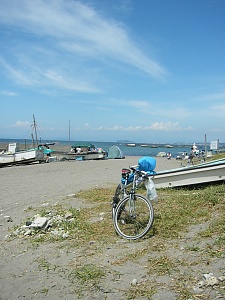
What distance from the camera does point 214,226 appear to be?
498 cm

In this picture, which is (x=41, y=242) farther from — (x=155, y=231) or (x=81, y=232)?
(x=155, y=231)

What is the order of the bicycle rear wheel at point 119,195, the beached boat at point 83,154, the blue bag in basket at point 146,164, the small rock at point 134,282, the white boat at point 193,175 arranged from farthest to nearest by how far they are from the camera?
the beached boat at point 83,154, the blue bag in basket at point 146,164, the white boat at point 193,175, the bicycle rear wheel at point 119,195, the small rock at point 134,282

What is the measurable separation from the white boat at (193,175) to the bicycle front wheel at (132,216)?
134 inches

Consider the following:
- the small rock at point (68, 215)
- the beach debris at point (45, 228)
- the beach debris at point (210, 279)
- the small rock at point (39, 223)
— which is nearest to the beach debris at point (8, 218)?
the beach debris at point (45, 228)

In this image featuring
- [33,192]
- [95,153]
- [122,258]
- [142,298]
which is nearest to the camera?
[142,298]

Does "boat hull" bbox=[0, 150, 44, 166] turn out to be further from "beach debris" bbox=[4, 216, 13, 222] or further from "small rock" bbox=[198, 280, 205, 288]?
"small rock" bbox=[198, 280, 205, 288]

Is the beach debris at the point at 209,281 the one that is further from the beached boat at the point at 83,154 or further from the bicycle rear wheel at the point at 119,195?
the beached boat at the point at 83,154

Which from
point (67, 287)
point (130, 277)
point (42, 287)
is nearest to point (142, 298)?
point (130, 277)

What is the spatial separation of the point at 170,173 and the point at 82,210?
9.85 feet

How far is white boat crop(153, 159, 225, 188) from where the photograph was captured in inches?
301

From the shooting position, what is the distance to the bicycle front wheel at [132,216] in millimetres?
4988

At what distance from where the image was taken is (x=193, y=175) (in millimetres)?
8086

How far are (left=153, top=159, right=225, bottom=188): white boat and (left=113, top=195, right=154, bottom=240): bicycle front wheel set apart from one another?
3.40 metres

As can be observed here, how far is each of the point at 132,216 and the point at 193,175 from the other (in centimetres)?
351
